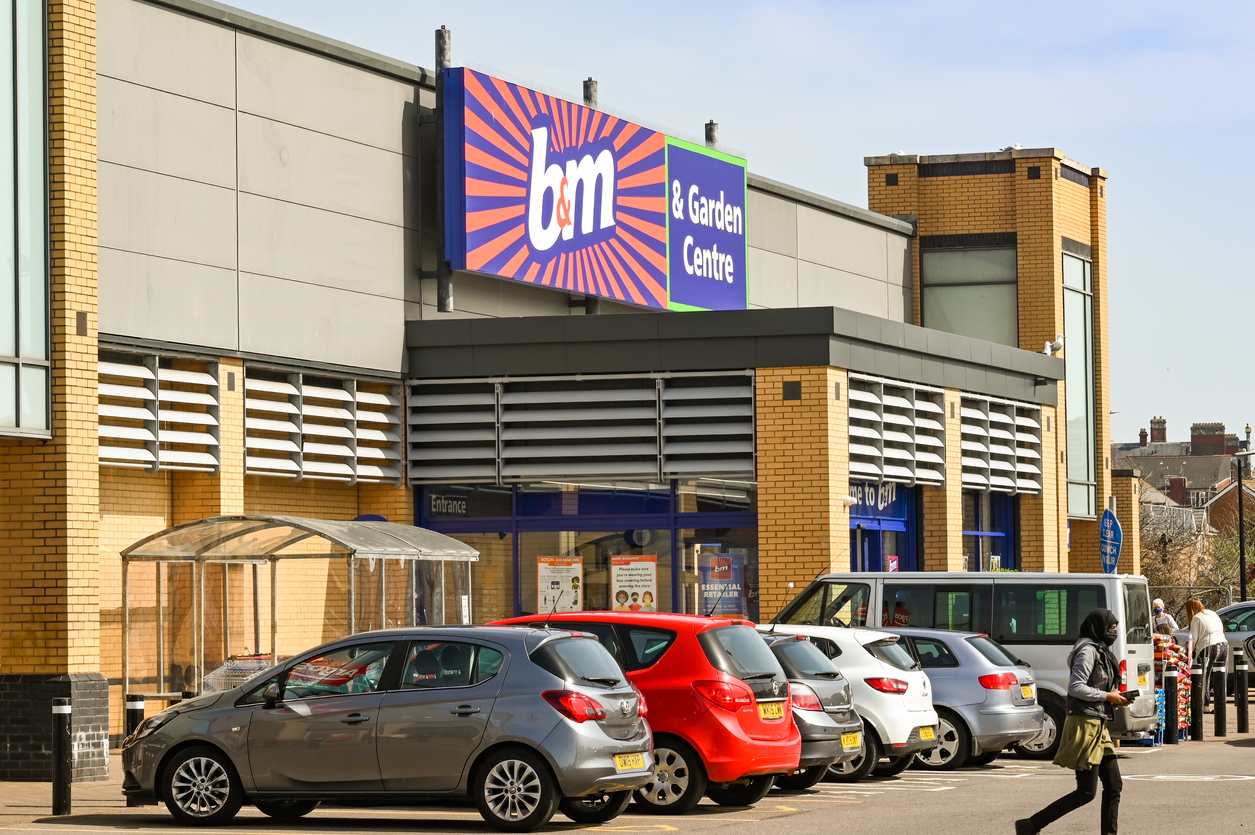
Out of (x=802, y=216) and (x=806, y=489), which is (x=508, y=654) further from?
(x=802, y=216)

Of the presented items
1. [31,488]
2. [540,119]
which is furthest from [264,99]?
[31,488]

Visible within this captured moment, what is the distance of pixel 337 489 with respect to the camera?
2425cm

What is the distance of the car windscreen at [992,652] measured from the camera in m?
18.5

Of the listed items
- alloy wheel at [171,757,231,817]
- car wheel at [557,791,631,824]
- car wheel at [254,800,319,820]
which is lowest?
car wheel at [254,800,319,820]

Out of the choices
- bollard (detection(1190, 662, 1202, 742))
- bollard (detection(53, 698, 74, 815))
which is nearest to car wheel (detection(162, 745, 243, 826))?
bollard (detection(53, 698, 74, 815))

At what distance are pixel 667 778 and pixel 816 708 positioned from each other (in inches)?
65.6

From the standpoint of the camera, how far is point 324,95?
2325 centimetres

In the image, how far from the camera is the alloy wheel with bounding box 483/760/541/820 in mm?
13102

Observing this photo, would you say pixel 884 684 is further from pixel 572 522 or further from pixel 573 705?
pixel 572 522

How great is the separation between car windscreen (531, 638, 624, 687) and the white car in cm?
333

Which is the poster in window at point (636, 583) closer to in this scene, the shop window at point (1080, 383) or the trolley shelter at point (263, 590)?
the trolley shelter at point (263, 590)

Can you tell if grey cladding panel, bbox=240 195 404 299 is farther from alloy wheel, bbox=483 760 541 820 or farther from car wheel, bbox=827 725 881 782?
alloy wheel, bbox=483 760 541 820

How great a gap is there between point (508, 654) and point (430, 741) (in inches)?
31.6

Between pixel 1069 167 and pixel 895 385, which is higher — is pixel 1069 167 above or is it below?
above
